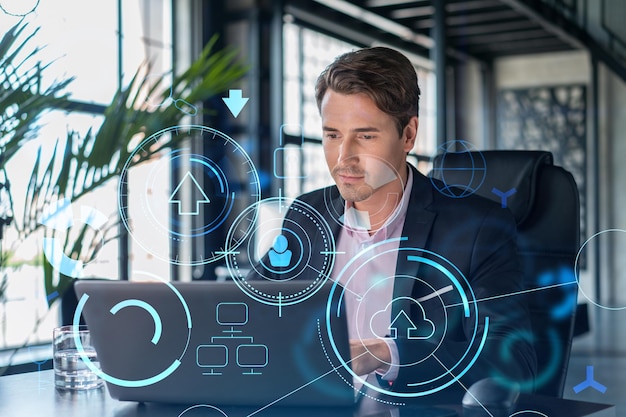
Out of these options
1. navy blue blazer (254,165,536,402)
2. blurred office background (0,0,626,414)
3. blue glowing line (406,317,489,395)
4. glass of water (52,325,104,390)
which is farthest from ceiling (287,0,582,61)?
glass of water (52,325,104,390)

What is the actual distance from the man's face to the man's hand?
0.16 m

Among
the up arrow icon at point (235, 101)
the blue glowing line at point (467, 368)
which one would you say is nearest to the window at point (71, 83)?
the up arrow icon at point (235, 101)

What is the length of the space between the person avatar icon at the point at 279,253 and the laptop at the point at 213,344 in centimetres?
8

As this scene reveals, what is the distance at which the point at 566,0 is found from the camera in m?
1.09

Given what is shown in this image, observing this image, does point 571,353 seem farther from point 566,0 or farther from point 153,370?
point 153,370

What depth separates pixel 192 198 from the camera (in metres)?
0.80

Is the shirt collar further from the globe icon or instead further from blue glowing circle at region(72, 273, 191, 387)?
blue glowing circle at region(72, 273, 191, 387)

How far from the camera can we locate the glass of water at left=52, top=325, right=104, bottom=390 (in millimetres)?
783

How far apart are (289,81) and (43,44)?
31cm

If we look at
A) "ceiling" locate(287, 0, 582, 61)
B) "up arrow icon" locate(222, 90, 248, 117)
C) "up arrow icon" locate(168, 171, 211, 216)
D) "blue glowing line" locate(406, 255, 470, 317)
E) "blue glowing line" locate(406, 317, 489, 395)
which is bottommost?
"blue glowing line" locate(406, 317, 489, 395)

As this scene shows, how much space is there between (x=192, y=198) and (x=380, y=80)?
0.83 feet

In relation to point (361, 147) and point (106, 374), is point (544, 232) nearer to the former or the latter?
point (361, 147)

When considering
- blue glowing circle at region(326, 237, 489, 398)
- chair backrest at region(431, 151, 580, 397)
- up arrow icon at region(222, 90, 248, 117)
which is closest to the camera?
blue glowing circle at region(326, 237, 489, 398)

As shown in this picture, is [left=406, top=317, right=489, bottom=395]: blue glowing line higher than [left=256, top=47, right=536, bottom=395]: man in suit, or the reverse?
[left=256, top=47, right=536, bottom=395]: man in suit
